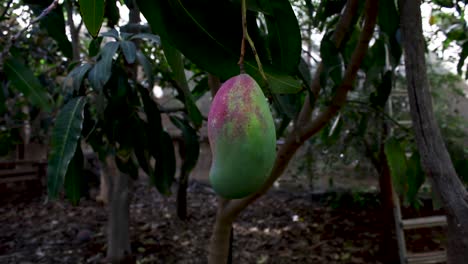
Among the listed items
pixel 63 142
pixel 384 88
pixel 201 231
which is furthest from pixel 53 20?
pixel 201 231

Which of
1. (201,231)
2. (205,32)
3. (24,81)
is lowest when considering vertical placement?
(201,231)

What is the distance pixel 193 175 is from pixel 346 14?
3.95 m

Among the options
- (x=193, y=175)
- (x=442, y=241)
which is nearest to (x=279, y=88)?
(x=442, y=241)

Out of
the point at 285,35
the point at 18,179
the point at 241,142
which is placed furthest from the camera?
the point at 18,179

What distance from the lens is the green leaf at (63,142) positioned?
1.14 meters

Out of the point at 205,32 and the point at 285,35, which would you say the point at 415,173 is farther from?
the point at 205,32

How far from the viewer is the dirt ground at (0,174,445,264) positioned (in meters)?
2.92

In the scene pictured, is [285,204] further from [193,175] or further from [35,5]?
[35,5]

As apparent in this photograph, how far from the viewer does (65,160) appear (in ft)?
3.85

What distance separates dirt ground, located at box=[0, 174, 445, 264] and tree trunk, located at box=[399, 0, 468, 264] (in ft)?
6.83

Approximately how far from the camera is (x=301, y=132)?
1.34 m

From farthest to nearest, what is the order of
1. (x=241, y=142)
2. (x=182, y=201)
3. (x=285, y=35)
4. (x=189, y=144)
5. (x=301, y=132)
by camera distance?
(x=182, y=201) → (x=189, y=144) → (x=301, y=132) → (x=285, y=35) → (x=241, y=142)

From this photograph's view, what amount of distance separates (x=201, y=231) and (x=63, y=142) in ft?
7.53

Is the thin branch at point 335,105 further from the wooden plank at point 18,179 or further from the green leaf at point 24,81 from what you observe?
the wooden plank at point 18,179
